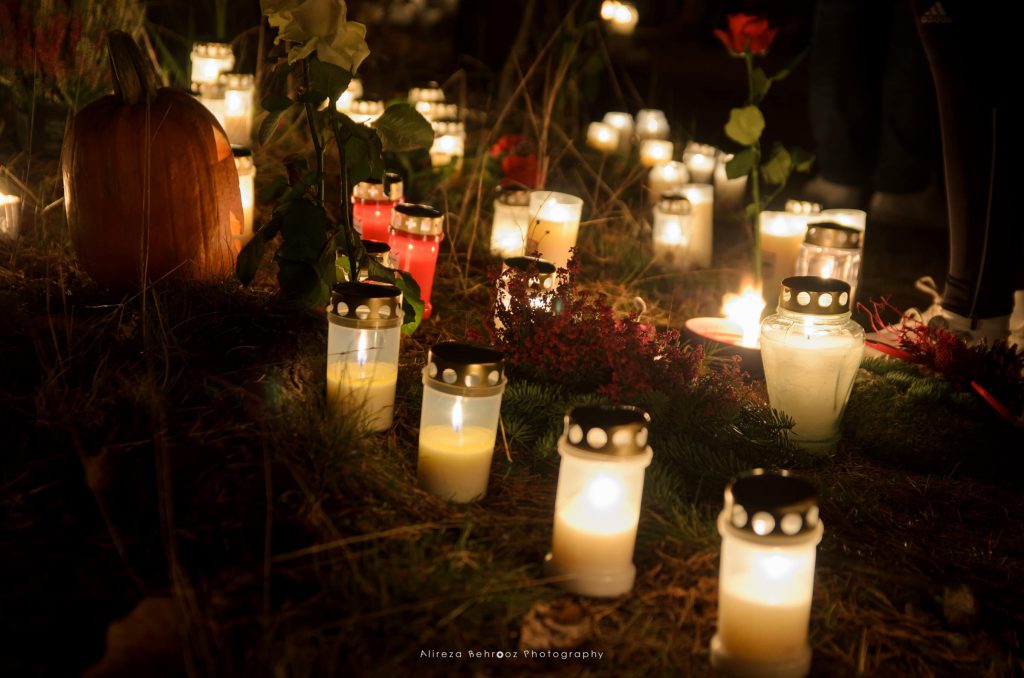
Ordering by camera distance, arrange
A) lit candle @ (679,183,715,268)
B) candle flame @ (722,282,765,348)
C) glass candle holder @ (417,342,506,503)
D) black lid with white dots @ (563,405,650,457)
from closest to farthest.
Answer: black lid with white dots @ (563,405,650,457) < glass candle holder @ (417,342,506,503) < candle flame @ (722,282,765,348) < lit candle @ (679,183,715,268)

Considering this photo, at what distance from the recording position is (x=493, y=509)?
222 cm

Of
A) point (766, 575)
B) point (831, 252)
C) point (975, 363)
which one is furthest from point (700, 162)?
point (766, 575)

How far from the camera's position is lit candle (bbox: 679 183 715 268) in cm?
433

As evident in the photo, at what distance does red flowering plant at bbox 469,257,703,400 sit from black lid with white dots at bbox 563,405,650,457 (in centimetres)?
62

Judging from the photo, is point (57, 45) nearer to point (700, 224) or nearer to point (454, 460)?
point (454, 460)

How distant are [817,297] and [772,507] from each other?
914mm

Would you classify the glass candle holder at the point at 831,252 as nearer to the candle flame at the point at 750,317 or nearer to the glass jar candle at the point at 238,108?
the candle flame at the point at 750,317

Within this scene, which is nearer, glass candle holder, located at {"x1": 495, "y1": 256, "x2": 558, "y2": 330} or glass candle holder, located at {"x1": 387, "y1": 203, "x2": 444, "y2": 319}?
glass candle holder, located at {"x1": 495, "y1": 256, "x2": 558, "y2": 330}

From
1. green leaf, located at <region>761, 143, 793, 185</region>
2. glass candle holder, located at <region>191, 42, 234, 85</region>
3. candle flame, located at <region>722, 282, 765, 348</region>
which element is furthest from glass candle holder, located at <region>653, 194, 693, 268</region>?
glass candle holder, located at <region>191, 42, 234, 85</region>

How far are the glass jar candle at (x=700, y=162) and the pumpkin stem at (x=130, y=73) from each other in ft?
10.1

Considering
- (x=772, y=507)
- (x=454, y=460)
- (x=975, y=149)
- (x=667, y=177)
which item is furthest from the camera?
(x=667, y=177)

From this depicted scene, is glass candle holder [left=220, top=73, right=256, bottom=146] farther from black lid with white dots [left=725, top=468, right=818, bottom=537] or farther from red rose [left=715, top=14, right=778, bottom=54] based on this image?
black lid with white dots [left=725, top=468, right=818, bottom=537]

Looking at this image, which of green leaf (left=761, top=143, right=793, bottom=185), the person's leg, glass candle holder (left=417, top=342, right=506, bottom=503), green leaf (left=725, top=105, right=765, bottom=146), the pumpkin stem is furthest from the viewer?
green leaf (left=761, top=143, right=793, bottom=185)

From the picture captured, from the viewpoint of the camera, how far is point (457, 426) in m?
2.19
